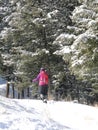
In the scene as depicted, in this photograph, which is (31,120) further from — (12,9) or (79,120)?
(12,9)

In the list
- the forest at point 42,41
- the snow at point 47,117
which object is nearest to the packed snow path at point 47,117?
the snow at point 47,117

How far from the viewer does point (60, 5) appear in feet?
105

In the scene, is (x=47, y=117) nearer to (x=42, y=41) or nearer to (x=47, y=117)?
(x=47, y=117)

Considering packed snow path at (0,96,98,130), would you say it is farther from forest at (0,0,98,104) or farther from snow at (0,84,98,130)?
forest at (0,0,98,104)

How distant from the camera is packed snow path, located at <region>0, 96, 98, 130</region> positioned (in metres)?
9.12

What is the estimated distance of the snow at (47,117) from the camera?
912cm

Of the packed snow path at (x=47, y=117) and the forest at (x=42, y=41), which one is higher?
the forest at (x=42, y=41)

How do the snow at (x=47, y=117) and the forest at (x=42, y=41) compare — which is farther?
the forest at (x=42, y=41)

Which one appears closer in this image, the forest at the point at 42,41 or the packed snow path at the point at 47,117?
the packed snow path at the point at 47,117

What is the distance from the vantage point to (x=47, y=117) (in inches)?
416

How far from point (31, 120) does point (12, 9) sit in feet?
85.1

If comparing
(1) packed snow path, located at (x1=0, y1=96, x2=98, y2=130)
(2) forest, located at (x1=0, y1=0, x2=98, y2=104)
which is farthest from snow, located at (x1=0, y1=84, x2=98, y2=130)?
(2) forest, located at (x1=0, y1=0, x2=98, y2=104)

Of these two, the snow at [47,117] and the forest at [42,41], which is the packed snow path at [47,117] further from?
the forest at [42,41]

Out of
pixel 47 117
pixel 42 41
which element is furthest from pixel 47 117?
pixel 42 41
